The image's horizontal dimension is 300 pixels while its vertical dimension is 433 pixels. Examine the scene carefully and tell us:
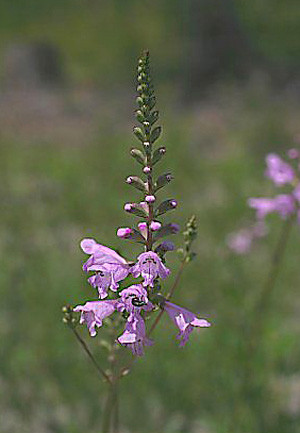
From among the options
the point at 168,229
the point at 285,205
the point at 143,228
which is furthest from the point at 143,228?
the point at 285,205

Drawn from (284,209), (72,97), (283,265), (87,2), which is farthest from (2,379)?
(87,2)

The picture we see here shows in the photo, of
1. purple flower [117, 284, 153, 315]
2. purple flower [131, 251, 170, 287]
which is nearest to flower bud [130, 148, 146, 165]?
purple flower [131, 251, 170, 287]

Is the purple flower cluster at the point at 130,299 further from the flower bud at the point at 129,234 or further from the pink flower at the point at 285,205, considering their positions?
the pink flower at the point at 285,205

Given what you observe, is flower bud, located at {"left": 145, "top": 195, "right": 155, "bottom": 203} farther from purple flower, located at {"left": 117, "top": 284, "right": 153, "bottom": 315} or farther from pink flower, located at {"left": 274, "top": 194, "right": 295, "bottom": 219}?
pink flower, located at {"left": 274, "top": 194, "right": 295, "bottom": 219}

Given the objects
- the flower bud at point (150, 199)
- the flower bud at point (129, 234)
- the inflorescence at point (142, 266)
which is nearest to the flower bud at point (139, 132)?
the inflorescence at point (142, 266)

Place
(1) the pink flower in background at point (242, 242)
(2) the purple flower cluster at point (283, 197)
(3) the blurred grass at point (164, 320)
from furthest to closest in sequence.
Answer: (1) the pink flower in background at point (242, 242) → (3) the blurred grass at point (164, 320) → (2) the purple flower cluster at point (283, 197)
